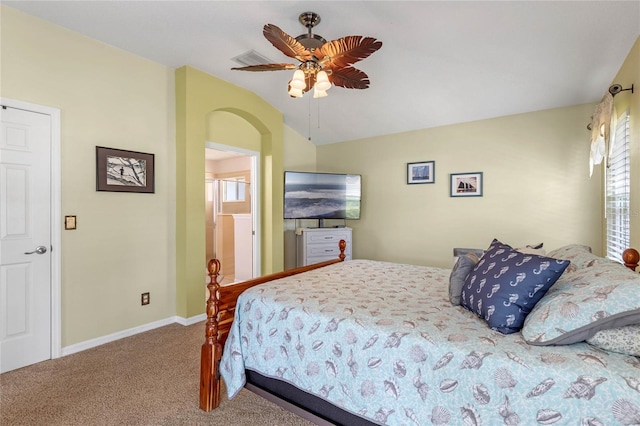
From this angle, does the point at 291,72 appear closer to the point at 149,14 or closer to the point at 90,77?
the point at 149,14

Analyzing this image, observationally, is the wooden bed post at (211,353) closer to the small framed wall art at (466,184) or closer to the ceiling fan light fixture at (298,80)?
the ceiling fan light fixture at (298,80)

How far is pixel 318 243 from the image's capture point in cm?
482

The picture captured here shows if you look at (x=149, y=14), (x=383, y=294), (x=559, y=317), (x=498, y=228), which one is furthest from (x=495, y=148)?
(x=149, y=14)

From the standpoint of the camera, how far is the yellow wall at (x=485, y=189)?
11.7ft

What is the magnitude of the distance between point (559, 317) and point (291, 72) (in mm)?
3344

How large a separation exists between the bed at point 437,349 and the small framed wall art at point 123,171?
71.5 inches

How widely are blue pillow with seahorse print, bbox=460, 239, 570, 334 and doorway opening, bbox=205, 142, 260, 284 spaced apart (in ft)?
12.2

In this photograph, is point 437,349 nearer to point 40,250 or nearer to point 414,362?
point 414,362

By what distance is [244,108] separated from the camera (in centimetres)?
407

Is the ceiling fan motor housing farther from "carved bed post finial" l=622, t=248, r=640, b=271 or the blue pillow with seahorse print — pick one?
"carved bed post finial" l=622, t=248, r=640, b=271

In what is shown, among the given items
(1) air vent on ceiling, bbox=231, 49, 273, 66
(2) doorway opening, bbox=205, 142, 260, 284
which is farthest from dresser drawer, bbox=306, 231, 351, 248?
(1) air vent on ceiling, bbox=231, 49, 273, 66

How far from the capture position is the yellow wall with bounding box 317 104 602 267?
3561 millimetres

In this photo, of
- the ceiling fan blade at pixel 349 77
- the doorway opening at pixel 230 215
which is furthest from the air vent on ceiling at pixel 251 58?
the doorway opening at pixel 230 215

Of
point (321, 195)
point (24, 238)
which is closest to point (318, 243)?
point (321, 195)
